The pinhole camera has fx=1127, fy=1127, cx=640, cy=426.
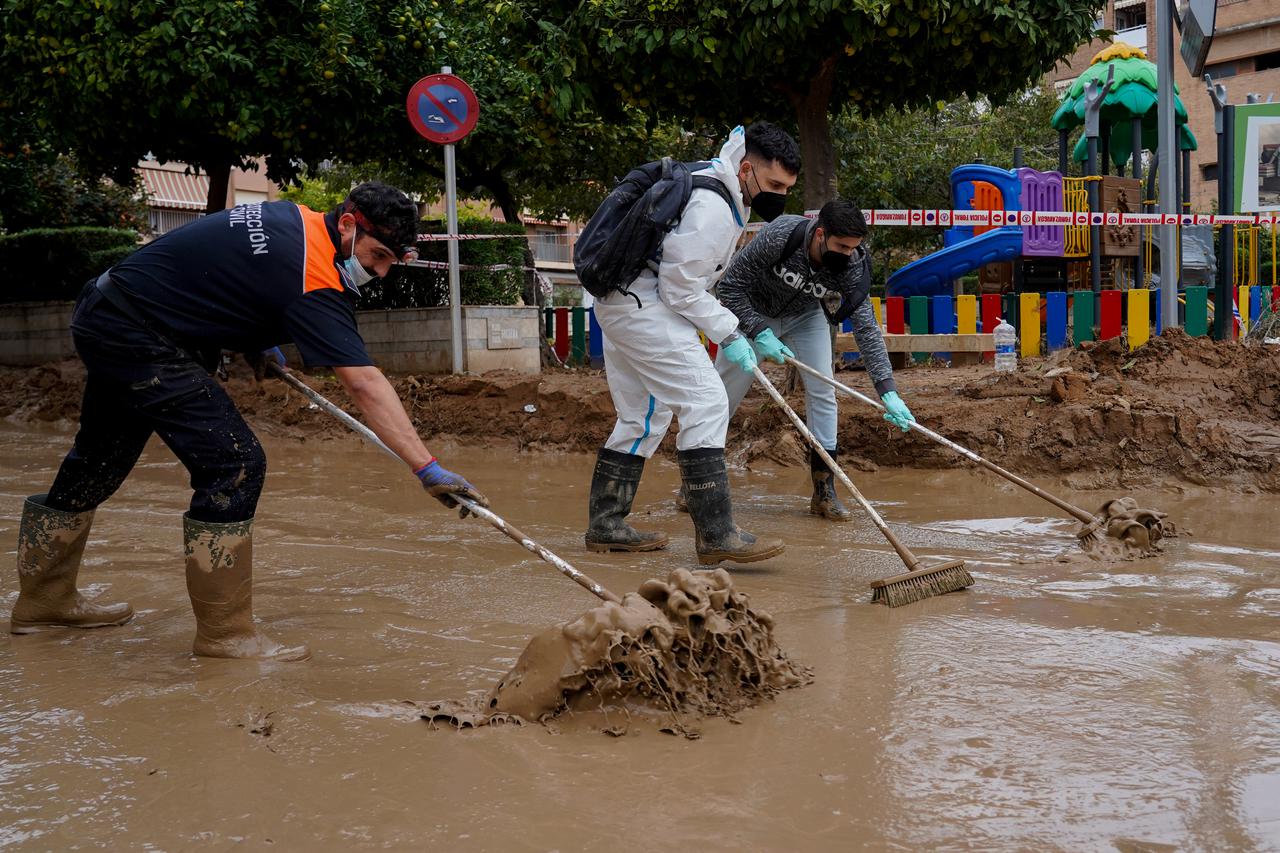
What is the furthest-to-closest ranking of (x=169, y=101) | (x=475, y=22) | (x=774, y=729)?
1. (x=475, y=22)
2. (x=169, y=101)
3. (x=774, y=729)

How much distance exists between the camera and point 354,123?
1059 cm

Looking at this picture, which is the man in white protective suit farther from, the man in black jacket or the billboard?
the billboard

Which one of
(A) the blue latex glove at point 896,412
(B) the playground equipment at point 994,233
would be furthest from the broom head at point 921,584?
(B) the playground equipment at point 994,233

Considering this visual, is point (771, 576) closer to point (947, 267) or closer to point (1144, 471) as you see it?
point (1144, 471)

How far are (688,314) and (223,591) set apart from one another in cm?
202

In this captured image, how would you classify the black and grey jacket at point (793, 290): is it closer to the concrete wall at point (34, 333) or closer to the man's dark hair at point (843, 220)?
the man's dark hair at point (843, 220)

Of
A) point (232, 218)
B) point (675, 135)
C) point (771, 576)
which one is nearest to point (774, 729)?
point (771, 576)

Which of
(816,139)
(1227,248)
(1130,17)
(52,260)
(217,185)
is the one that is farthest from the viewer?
(1130,17)

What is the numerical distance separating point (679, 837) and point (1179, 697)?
4.85ft

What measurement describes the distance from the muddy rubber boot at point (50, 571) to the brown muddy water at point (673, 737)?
10 cm

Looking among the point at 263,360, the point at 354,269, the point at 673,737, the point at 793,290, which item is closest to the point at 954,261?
the point at 793,290

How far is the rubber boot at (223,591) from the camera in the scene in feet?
10.7

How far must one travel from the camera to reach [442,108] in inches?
349

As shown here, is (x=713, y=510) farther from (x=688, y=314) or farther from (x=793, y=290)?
(x=793, y=290)
